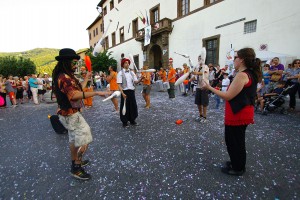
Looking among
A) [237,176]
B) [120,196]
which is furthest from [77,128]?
[237,176]

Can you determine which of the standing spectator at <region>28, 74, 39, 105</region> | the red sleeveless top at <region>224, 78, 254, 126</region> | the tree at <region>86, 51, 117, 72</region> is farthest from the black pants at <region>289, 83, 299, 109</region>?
the tree at <region>86, 51, 117, 72</region>

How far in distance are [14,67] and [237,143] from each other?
5412 centimetres

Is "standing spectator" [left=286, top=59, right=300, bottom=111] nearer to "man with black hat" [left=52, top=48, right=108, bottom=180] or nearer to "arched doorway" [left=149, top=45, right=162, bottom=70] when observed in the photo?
"man with black hat" [left=52, top=48, right=108, bottom=180]

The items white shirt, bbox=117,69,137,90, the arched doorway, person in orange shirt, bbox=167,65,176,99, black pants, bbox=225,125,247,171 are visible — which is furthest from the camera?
the arched doorway

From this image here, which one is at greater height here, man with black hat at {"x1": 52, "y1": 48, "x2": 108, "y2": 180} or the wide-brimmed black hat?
the wide-brimmed black hat

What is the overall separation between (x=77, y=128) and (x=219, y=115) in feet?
15.8

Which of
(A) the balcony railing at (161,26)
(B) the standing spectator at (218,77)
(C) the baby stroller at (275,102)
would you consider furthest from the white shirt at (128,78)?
(A) the balcony railing at (161,26)

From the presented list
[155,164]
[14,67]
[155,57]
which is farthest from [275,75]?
[14,67]

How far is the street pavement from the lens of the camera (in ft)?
7.41

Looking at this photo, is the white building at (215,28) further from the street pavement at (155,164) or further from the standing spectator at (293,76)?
the street pavement at (155,164)

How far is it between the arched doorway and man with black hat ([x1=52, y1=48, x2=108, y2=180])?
773 inches

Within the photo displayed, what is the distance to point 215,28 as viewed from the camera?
13258 millimetres

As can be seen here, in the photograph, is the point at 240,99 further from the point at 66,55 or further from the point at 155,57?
the point at 155,57

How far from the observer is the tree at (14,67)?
4200 centimetres
